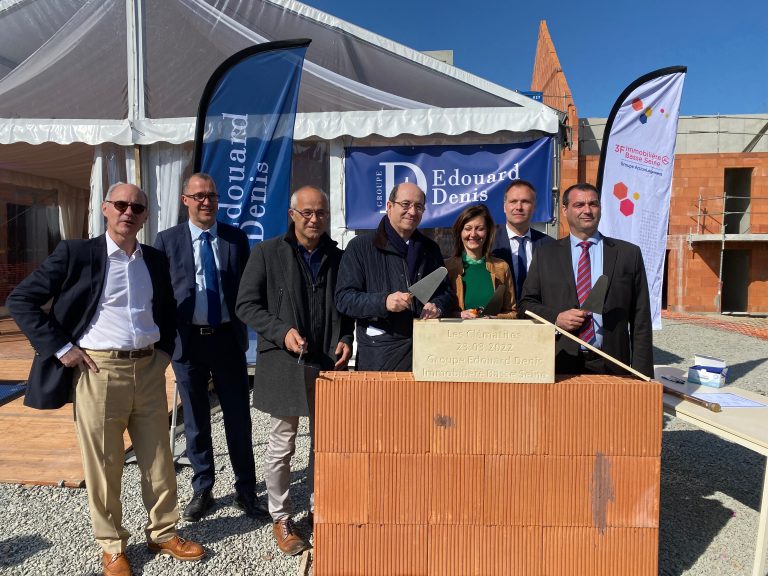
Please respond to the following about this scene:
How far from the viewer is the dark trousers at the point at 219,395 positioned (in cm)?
297

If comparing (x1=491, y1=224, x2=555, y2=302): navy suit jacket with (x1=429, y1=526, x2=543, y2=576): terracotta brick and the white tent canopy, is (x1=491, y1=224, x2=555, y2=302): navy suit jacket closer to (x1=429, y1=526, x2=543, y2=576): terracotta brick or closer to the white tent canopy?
(x1=429, y1=526, x2=543, y2=576): terracotta brick

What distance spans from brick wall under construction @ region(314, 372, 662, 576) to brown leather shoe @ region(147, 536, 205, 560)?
2.71 ft

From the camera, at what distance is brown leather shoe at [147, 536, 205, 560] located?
260cm

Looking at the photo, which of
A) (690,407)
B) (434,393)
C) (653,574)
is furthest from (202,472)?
(690,407)

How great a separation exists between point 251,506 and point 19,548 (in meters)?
1.18

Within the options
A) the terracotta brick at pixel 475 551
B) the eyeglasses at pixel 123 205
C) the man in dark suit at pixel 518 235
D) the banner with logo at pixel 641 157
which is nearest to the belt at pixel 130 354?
the eyeglasses at pixel 123 205

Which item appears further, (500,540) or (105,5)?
(105,5)

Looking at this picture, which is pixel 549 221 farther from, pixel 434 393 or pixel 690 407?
pixel 434 393

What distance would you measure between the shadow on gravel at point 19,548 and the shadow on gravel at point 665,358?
789 cm

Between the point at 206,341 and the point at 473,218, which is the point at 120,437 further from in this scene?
the point at 473,218

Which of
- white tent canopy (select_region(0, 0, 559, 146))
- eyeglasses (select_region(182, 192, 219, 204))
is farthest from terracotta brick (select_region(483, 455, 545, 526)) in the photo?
white tent canopy (select_region(0, 0, 559, 146))

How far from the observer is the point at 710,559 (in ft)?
8.65

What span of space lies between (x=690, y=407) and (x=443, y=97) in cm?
430

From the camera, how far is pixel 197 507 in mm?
3006
